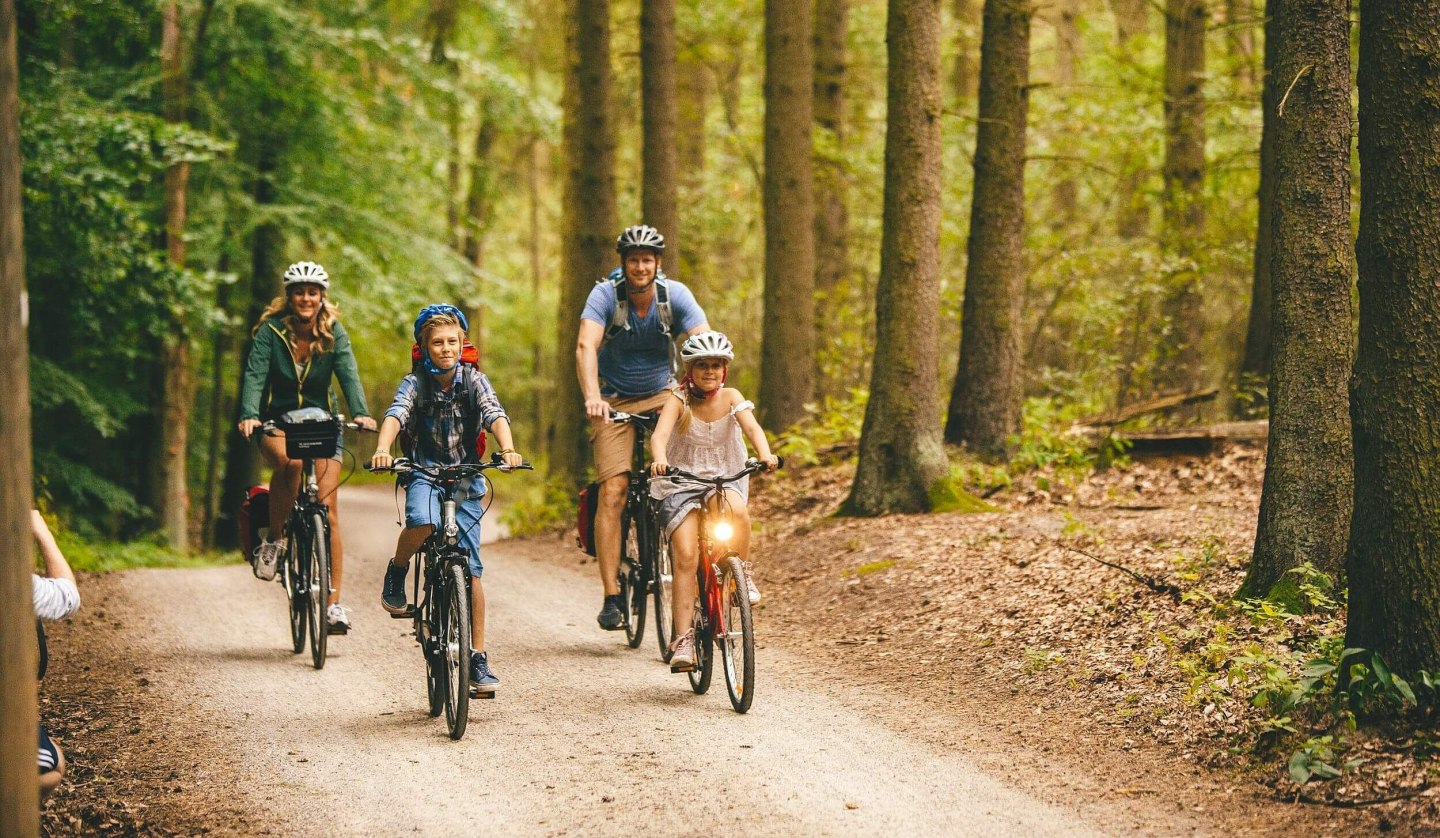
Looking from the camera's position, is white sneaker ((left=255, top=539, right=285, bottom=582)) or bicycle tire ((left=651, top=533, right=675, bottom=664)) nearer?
bicycle tire ((left=651, top=533, right=675, bottom=664))

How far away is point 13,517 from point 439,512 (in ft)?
10.3

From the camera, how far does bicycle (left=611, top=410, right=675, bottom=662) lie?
8.52 meters

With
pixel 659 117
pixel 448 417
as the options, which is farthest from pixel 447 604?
pixel 659 117

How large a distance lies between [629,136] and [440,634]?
23.4 metres

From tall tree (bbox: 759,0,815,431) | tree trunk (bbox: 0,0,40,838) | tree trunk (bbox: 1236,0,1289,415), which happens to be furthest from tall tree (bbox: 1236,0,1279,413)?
tree trunk (bbox: 0,0,40,838)

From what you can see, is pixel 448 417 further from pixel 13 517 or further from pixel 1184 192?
pixel 1184 192

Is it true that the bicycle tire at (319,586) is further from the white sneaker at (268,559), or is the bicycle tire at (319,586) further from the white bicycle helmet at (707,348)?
the white bicycle helmet at (707,348)

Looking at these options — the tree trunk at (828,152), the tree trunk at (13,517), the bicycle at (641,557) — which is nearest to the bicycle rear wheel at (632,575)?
the bicycle at (641,557)

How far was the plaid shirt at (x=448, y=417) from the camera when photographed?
24.2ft

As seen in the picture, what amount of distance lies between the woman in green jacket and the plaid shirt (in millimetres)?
1449

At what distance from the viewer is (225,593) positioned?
12.1m

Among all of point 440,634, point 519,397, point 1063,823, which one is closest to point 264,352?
point 440,634

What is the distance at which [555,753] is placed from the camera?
20.8 ft

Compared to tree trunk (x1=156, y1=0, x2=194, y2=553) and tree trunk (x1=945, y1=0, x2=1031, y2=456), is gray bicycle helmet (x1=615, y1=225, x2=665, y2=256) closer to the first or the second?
tree trunk (x1=945, y1=0, x2=1031, y2=456)
